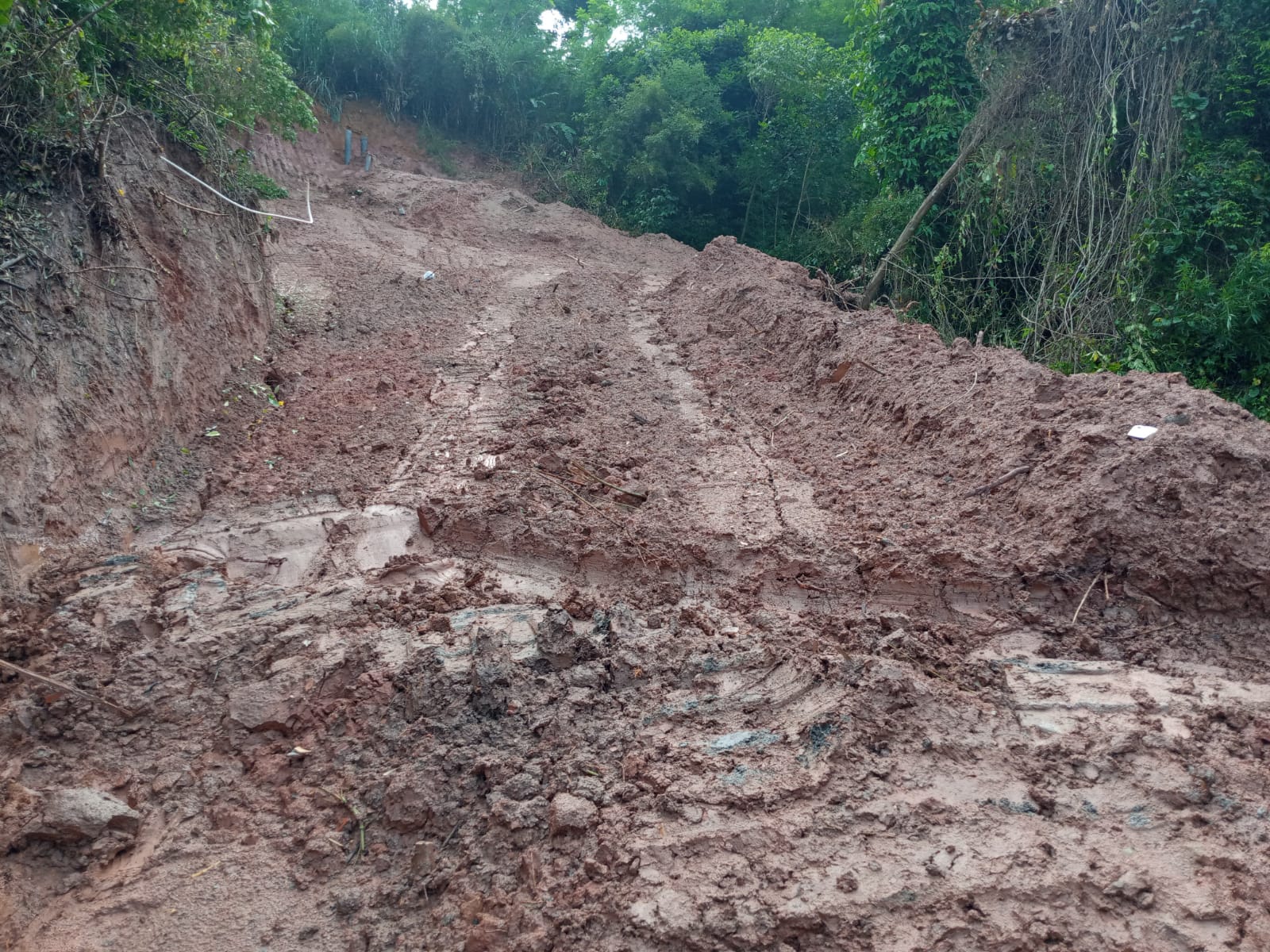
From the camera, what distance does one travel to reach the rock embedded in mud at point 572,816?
2572 millimetres

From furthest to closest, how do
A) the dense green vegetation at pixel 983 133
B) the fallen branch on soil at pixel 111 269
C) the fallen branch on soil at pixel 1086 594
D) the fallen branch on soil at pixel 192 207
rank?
the dense green vegetation at pixel 983 133 < the fallen branch on soil at pixel 192 207 < the fallen branch on soil at pixel 111 269 < the fallen branch on soil at pixel 1086 594

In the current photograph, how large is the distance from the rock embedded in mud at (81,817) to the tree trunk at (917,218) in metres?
8.96

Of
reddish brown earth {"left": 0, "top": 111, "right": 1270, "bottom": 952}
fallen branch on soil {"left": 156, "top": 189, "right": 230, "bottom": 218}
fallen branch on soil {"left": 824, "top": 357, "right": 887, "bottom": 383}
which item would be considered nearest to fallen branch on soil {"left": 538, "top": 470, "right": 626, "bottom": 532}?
reddish brown earth {"left": 0, "top": 111, "right": 1270, "bottom": 952}

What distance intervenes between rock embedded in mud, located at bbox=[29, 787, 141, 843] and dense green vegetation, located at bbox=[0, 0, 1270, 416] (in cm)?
248

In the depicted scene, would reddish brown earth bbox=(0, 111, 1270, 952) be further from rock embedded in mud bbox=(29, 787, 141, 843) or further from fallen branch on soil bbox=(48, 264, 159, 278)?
fallen branch on soil bbox=(48, 264, 159, 278)

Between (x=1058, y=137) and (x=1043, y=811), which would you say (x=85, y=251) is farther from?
(x=1058, y=137)

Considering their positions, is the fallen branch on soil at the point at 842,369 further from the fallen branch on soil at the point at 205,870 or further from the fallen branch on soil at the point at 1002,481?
the fallen branch on soil at the point at 205,870

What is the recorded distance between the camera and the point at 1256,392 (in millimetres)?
7098

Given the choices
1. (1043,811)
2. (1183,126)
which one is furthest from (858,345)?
(1183,126)

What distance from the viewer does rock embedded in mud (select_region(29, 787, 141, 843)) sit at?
266cm

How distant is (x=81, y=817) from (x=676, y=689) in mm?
2081

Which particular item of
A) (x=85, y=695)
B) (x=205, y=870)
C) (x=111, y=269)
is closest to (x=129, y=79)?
(x=111, y=269)

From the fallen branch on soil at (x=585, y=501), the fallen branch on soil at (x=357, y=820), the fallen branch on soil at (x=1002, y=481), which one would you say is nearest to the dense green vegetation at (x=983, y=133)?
the fallen branch on soil at (x=357, y=820)

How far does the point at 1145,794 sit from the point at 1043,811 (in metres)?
0.33
